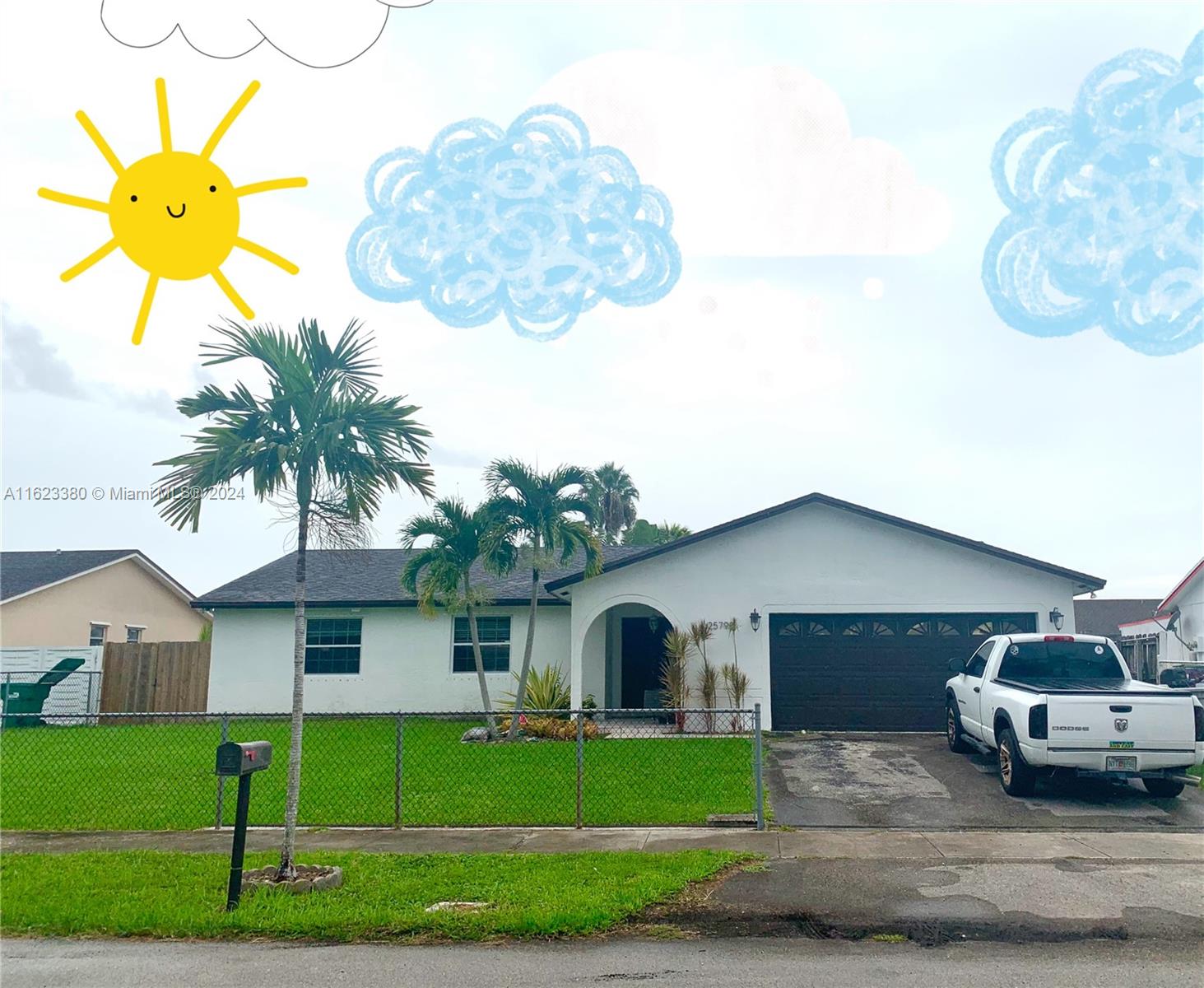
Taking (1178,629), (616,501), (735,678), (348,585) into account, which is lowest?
(735,678)

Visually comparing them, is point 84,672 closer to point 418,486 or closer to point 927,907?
point 418,486

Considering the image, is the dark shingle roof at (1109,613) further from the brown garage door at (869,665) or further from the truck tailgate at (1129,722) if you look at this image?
the truck tailgate at (1129,722)

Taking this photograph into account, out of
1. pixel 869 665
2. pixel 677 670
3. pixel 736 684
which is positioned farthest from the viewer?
pixel 677 670

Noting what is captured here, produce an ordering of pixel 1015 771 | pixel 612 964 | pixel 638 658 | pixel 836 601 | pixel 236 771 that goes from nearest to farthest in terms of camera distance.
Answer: pixel 612 964, pixel 236 771, pixel 1015 771, pixel 836 601, pixel 638 658

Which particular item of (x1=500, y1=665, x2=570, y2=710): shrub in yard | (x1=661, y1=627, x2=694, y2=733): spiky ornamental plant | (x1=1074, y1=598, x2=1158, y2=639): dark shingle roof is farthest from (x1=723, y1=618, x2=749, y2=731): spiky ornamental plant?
(x1=1074, y1=598, x2=1158, y2=639): dark shingle roof

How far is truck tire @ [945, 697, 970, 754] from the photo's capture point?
1423cm

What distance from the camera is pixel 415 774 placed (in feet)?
44.2

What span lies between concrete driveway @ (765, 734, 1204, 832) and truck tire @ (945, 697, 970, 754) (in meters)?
0.18

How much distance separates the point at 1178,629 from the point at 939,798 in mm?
20412

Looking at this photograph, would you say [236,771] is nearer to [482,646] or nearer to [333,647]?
[482,646]

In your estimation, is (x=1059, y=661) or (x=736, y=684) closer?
(x=1059, y=661)

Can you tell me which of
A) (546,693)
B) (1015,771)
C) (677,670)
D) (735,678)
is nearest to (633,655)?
(546,693)

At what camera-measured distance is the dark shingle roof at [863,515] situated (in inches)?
682

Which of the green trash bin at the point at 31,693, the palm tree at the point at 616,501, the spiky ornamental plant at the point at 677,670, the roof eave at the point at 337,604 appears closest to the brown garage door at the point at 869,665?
the spiky ornamental plant at the point at 677,670
